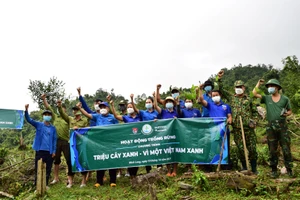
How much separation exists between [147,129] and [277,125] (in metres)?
2.63

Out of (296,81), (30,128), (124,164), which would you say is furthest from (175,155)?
(30,128)

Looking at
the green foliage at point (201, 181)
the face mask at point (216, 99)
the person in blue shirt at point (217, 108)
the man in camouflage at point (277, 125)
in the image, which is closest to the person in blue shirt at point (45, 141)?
the green foliage at point (201, 181)

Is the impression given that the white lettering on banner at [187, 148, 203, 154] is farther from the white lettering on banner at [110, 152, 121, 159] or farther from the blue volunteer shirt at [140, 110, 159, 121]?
the white lettering on banner at [110, 152, 121, 159]

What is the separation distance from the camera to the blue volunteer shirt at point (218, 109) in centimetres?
586

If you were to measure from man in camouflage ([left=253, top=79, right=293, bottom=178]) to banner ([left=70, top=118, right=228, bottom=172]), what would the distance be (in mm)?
912

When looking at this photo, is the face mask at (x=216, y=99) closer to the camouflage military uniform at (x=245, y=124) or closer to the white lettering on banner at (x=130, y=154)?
the camouflage military uniform at (x=245, y=124)

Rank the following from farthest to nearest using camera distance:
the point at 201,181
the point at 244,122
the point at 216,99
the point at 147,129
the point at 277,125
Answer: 1. the point at 147,129
2. the point at 216,99
3. the point at 244,122
4. the point at 277,125
5. the point at 201,181

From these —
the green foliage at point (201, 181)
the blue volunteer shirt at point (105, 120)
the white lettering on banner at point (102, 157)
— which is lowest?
the green foliage at point (201, 181)

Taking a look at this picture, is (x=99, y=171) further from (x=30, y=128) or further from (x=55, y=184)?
(x=30, y=128)

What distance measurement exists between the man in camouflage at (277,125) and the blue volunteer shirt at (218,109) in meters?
0.83

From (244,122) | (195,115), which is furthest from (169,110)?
(244,122)

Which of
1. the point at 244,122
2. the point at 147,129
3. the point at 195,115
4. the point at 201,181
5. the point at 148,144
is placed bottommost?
the point at 201,181

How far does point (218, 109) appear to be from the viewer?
19.3ft

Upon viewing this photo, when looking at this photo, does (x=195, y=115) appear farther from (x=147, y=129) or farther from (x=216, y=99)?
(x=147, y=129)
